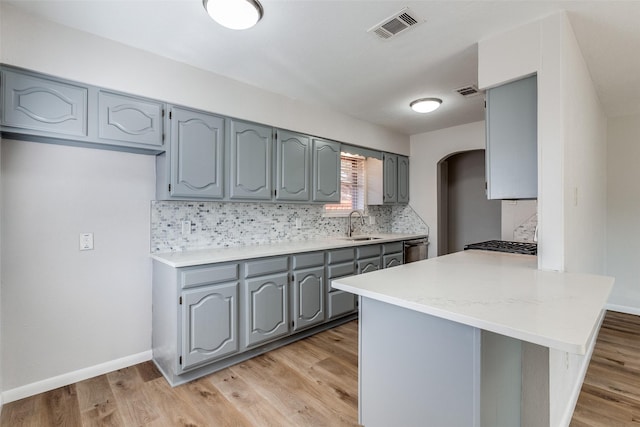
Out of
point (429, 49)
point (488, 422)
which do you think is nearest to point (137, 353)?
point (488, 422)

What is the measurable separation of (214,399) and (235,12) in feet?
7.81

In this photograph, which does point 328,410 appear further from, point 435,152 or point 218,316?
point 435,152

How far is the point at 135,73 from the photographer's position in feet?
7.25

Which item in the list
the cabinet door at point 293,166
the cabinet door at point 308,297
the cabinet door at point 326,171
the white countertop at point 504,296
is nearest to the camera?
the white countertop at point 504,296

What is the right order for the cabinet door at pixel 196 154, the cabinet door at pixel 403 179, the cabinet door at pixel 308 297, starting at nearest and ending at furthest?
the cabinet door at pixel 196 154 < the cabinet door at pixel 308 297 < the cabinet door at pixel 403 179

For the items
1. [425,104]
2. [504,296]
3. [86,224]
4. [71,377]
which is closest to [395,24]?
[425,104]

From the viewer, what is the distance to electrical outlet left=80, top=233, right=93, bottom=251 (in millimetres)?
2217

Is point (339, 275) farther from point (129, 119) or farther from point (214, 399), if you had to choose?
point (129, 119)

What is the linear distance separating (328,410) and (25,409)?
1861 mm

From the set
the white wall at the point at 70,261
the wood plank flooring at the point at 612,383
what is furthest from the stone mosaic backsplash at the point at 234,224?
the wood plank flooring at the point at 612,383

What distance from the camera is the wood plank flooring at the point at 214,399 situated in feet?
5.90

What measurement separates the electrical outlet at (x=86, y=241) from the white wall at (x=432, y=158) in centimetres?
398

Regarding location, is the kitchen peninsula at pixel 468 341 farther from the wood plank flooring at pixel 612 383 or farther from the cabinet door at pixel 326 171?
the cabinet door at pixel 326 171

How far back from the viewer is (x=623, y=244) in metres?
3.76
